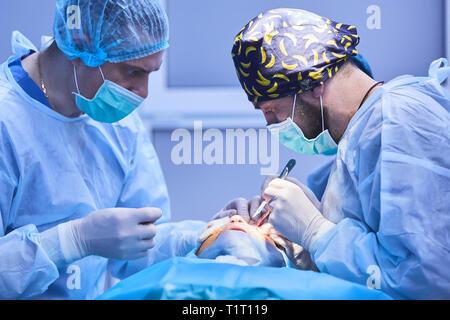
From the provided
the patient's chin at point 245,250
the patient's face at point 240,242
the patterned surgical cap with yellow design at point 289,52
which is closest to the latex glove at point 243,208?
the patient's face at point 240,242

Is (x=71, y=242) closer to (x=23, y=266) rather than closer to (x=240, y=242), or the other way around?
(x=23, y=266)

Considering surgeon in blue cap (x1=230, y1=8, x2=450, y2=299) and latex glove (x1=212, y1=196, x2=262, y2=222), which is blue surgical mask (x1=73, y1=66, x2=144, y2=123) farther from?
latex glove (x1=212, y1=196, x2=262, y2=222)

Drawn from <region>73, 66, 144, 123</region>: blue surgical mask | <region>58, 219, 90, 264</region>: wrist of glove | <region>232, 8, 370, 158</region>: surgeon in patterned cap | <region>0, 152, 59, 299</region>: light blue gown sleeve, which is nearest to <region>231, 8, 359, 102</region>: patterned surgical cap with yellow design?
<region>232, 8, 370, 158</region>: surgeon in patterned cap

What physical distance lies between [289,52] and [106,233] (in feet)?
2.63

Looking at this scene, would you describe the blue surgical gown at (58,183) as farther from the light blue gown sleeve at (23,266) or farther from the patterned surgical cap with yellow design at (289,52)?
the patterned surgical cap with yellow design at (289,52)

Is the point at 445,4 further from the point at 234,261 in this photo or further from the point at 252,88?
the point at 234,261

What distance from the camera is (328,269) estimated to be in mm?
1411

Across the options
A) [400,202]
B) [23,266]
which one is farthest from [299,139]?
[23,266]

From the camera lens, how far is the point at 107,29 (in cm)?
169

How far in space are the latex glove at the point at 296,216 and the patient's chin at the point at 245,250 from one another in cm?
11

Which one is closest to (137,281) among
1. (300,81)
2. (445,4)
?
(300,81)

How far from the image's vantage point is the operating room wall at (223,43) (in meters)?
1.91

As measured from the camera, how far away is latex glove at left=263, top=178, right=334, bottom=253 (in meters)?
1.54

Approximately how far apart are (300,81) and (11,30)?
1179mm
